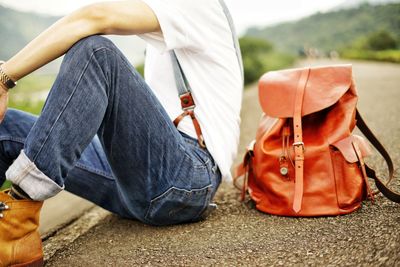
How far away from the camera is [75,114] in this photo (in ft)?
4.46

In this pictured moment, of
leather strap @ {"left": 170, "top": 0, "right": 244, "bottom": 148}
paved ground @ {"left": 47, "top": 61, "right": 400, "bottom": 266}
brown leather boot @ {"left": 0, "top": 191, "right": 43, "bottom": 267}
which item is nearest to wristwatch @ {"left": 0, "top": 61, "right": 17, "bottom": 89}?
brown leather boot @ {"left": 0, "top": 191, "right": 43, "bottom": 267}

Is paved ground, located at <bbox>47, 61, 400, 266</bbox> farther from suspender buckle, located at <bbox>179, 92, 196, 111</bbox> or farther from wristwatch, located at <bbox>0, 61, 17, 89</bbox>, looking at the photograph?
wristwatch, located at <bbox>0, 61, 17, 89</bbox>

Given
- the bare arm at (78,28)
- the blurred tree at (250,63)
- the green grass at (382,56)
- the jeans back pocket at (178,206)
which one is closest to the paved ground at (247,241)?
the jeans back pocket at (178,206)

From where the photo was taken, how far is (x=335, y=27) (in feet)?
129

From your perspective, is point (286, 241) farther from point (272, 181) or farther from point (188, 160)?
point (188, 160)

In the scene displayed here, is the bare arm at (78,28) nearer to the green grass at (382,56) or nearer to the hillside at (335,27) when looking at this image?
the green grass at (382,56)

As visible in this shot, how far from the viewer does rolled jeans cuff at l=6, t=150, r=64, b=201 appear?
1.31m

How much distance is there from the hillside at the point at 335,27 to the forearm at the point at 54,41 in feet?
59.2

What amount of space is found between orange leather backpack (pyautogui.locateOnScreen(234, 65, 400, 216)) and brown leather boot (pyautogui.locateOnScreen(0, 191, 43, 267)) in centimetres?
99

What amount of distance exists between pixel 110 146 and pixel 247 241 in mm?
688

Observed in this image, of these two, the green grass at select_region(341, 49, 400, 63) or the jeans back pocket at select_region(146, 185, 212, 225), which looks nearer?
the jeans back pocket at select_region(146, 185, 212, 225)

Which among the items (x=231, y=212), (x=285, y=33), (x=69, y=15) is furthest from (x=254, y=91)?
(x=285, y=33)

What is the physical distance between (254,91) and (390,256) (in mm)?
7678

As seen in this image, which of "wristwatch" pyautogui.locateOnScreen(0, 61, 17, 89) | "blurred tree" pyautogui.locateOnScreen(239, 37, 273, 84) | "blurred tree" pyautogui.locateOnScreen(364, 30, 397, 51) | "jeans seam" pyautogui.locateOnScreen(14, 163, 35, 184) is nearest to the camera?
"jeans seam" pyautogui.locateOnScreen(14, 163, 35, 184)
